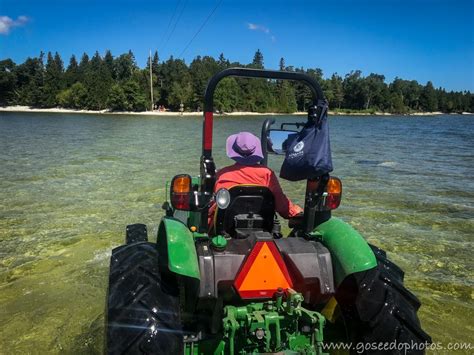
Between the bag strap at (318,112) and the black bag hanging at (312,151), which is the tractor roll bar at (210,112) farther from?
the black bag hanging at (312,151)

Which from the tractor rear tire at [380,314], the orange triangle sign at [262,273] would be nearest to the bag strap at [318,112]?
the orange triangle sign at [262,273]

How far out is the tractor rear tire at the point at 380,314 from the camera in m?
2.61

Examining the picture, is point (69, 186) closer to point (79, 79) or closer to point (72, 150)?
point (72, 150)

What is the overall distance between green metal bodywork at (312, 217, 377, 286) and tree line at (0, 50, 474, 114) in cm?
7202

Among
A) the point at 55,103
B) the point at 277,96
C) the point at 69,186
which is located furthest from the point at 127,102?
the point at 69,186

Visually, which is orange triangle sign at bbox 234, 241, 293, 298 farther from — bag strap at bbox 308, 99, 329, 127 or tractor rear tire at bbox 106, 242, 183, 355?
bag strap at bbox 308, 99, 329, 127

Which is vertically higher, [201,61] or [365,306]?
[201,61]

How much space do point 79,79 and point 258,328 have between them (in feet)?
391

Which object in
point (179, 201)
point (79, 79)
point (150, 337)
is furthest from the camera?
point (79, 79)

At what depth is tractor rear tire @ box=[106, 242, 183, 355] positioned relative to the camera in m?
2.26

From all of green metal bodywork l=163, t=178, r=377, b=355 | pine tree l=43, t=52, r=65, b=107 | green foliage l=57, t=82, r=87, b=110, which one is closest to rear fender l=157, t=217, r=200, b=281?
green metal bodywork l=163, t=178, r=377, b=355

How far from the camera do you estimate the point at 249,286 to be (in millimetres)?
2609

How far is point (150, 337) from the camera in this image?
2.28 meters

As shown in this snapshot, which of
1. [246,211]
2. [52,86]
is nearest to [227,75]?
[246,211]
